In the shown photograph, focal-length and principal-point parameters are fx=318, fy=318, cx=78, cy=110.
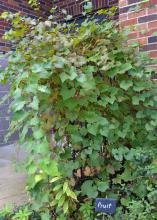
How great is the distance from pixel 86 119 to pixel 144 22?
1.38m

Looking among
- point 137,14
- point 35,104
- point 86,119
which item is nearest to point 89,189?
point 86,119

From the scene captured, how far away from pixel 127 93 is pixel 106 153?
0.53 meters

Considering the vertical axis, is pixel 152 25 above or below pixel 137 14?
below

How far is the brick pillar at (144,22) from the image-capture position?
10.3 feet

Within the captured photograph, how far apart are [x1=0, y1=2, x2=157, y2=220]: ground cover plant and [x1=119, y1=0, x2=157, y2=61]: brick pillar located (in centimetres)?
52

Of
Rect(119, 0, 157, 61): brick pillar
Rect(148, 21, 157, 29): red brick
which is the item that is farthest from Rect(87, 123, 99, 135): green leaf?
Rect(148, 21, 157, 29): red brick

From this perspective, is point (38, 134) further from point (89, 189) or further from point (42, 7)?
point (42, 7)

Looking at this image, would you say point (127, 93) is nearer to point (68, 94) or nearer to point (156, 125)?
point (156, 125)

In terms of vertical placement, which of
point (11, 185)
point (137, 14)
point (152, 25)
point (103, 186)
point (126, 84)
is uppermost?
point (137, 14)

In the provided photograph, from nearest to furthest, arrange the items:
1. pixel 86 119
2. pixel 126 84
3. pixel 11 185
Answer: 1. pixel 86 119
2. pixel 126 84
3. pixel 11 185

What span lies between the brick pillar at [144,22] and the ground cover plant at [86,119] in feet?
1.69

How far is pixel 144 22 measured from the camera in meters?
3.22

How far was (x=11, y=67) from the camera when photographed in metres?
2.65

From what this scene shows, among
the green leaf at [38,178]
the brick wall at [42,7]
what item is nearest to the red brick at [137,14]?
the green leaf at [38,178]
